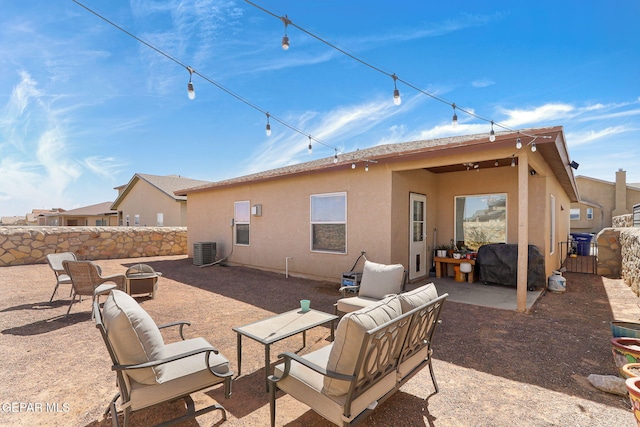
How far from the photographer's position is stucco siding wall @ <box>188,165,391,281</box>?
668cm

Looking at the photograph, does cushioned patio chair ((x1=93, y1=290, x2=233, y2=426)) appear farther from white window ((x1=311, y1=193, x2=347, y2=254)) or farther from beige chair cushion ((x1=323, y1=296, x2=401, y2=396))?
white window ((x1=311, y1=193, x2=347, y2=254))

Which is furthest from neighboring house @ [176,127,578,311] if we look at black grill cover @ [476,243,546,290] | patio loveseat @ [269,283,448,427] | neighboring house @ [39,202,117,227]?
neighboring house @ [39,202,117,227]

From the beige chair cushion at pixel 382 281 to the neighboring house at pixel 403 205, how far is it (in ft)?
6.58

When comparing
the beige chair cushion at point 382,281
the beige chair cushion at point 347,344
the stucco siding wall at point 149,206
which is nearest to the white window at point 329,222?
the beige chair cushion at point 382,281

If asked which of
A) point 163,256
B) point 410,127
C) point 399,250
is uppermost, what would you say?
point 410,127

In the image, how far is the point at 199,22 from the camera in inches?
206

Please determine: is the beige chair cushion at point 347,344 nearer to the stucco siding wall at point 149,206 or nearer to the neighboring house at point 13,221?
the stucco siding wall at point 149,206

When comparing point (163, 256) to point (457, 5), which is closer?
point (457, 5)

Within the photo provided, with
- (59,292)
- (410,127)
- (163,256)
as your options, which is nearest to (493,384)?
(410,127)

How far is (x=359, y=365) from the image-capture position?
1776mm

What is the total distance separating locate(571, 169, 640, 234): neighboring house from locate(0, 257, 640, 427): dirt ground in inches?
837

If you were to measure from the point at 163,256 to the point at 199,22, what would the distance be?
35.7ft

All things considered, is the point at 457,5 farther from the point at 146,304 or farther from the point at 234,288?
the point at 146,304

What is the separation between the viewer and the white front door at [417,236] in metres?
7.21
